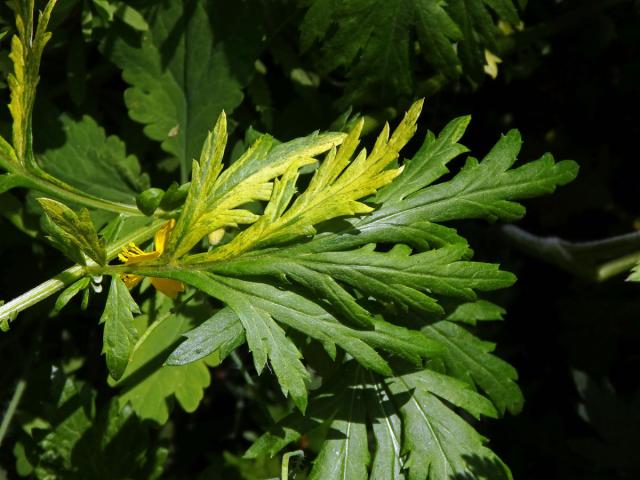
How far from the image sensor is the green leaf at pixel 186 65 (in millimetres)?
1575

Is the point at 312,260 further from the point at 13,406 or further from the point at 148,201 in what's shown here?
the point at 13,406

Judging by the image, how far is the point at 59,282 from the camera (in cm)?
119

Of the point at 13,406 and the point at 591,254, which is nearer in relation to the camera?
the point at 13,406

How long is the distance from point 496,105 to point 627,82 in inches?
12.9

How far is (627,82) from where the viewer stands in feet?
6.95

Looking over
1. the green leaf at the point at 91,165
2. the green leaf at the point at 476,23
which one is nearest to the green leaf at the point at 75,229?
the green leaf at the point at 91,165

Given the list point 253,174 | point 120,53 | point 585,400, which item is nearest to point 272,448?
point 253,174

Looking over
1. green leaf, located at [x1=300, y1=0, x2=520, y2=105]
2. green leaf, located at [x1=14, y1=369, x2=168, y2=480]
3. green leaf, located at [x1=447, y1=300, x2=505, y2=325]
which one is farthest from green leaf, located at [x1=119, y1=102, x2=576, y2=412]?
green leaf, located at [x1=14, y1=369, x2=168, y2=480]

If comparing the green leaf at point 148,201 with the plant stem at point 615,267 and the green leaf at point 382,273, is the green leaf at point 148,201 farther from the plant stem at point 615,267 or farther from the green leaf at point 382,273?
the plant stem at point 615,267

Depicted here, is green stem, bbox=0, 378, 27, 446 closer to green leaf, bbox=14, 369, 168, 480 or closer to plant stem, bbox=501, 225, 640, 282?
green leaf, bbox=14, 369, 168, 480

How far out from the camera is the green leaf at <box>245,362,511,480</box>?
4.34 ft

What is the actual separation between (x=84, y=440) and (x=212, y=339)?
0.58 meters

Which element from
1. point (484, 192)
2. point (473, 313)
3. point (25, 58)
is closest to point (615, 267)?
point (473, 313)

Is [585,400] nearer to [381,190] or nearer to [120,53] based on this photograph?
[381,190]
